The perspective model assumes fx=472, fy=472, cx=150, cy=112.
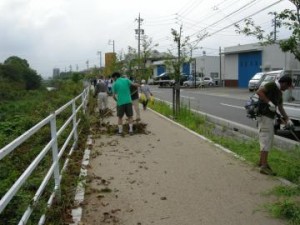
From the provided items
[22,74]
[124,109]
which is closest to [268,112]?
[124,109]

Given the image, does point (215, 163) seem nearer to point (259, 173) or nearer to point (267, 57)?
point (259, 173)

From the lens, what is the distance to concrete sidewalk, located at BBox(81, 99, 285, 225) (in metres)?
5.71

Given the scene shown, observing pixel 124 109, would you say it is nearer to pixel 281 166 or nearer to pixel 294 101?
pixel 294 101

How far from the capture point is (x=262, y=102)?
8.09 metres

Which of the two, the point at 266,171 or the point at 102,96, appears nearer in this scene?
the point at 266,171

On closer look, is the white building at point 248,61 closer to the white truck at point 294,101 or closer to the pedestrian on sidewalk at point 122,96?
the white truck at point 294,101

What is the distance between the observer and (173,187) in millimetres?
7105

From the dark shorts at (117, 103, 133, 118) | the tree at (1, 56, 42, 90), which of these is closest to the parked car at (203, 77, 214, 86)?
the tree at (1, 56, 42, 90)

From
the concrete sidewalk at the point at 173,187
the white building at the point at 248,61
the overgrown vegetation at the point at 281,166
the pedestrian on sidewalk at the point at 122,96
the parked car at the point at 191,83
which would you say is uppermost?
the white building at the point at 248,61

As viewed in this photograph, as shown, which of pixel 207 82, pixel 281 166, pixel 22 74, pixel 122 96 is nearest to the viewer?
pixel 281 166

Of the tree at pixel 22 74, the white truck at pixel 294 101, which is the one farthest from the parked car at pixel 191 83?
the white truck at pixel 294 101

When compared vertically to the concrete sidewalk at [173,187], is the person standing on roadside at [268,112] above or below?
above

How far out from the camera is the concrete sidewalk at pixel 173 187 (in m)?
5.71

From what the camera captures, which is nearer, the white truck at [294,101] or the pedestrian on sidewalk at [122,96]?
the white truck at [294,101]
